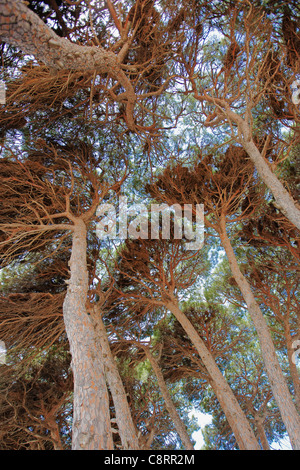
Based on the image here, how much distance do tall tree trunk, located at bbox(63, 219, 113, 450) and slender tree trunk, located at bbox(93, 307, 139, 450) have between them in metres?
1.80

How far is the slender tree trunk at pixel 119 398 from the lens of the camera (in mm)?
3939

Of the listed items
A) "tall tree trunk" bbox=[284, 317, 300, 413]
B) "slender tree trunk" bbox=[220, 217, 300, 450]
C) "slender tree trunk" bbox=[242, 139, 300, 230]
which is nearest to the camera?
"slender tree trunk" bbox=[220, 217, 300, 450]

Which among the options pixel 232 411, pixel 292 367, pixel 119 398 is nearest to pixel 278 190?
pixel 232 411

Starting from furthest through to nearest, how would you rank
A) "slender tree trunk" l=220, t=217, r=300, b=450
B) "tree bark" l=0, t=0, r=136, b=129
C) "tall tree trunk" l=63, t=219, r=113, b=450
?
"slender tree trunk" l=220, t=217, r=300, b=450
"tree bark" l=0, t=0, r=136, b=129
"tall tree trunk" l=63, t=219, r=113, b=450

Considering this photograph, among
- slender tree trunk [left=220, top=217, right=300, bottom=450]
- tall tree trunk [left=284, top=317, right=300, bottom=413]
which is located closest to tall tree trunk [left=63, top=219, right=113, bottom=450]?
slender tree trunk [left=220, top=217, right=300, bottom=450]

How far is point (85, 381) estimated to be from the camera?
246 cm

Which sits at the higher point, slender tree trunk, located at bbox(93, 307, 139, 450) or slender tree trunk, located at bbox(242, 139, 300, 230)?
slender tree trunk, located at bbox(242, 139, 300, 230)

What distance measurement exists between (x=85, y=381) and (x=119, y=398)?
2.17m

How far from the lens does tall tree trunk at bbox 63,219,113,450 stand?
2.15m

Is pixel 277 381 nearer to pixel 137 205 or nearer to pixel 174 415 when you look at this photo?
pixel 174 415

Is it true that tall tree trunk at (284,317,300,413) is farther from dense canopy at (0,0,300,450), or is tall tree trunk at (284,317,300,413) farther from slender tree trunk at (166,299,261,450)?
slender tree trunk at (166,299,261,450)

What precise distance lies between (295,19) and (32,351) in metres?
7.37

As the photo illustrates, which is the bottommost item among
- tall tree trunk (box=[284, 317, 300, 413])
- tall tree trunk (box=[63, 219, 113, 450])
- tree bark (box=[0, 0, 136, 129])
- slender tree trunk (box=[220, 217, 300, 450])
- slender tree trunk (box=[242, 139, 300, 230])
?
tall tree trunk (box=[284, 317, 300, 413])

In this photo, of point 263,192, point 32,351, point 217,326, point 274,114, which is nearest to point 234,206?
point 263,192
